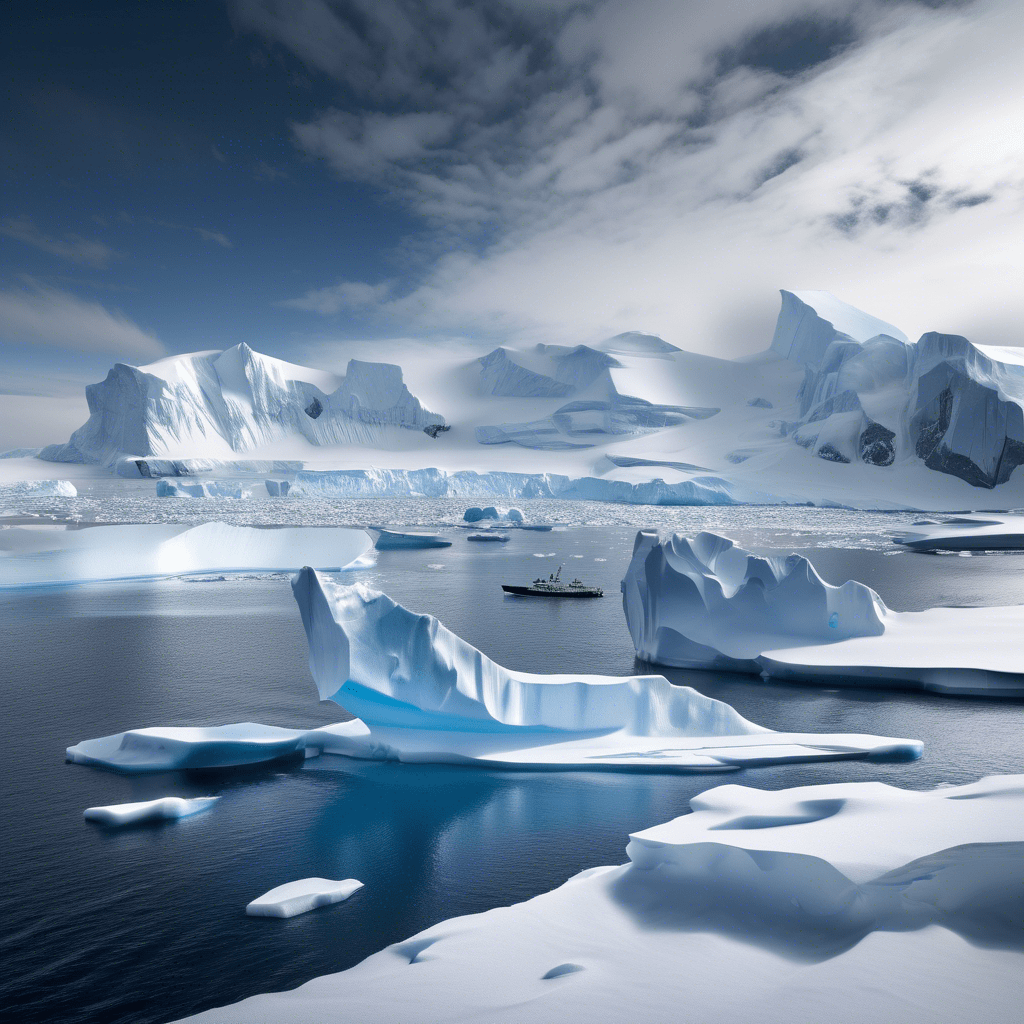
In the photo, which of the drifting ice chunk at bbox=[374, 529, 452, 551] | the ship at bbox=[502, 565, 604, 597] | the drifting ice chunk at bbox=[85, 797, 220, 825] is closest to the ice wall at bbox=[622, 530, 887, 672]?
the ship at bbox=[502, 565, 604, 597]

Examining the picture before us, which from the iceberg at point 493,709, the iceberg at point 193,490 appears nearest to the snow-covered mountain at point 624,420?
the iceberg at point 193,490

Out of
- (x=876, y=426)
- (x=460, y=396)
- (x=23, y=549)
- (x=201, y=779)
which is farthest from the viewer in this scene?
(x=460, y=396)

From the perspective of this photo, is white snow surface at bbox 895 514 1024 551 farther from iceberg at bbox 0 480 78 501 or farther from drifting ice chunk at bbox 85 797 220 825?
iceberg at bbox 0 480 78 501

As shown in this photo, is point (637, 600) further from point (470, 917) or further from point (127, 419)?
point (127, 419)

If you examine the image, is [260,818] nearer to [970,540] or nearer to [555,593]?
[555,593]

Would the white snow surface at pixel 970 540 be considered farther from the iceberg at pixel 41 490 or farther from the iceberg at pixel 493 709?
the iceberg at pixel 41 490

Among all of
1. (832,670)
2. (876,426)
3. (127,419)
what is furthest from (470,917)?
(127,419)

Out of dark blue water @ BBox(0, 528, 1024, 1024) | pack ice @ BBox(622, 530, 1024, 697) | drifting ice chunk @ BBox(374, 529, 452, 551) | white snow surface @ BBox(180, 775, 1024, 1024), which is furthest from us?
drifting ice chunk @ BBox(374, 529, 452, 551)

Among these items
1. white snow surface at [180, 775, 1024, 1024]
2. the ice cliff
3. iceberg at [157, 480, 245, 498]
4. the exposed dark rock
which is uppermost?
the ice cliff
